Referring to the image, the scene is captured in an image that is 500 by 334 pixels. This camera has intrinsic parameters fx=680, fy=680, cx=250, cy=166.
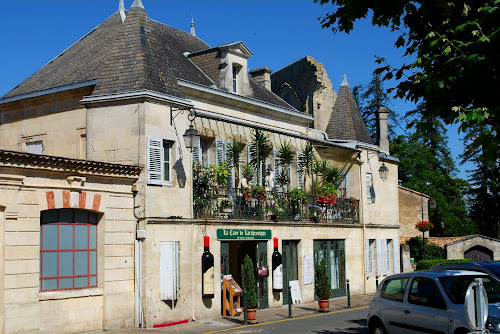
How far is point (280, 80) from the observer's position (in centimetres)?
4175

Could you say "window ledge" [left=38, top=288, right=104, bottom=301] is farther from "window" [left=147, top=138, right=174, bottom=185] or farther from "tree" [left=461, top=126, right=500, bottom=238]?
"tree" [left=461, top=126, right=500, bottom=238]

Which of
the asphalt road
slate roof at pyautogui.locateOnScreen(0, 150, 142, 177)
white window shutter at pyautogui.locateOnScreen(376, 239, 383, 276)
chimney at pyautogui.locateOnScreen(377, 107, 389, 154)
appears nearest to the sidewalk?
the asphalt road

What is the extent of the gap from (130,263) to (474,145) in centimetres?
1139

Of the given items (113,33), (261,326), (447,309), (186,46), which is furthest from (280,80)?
(447,309)

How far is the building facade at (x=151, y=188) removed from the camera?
16.5 m

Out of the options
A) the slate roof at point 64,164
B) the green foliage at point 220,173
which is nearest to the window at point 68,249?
the slate roof at point 64,164

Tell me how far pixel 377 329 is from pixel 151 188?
767 centimetres

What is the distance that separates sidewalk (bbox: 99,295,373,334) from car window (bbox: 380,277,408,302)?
18.8 ft

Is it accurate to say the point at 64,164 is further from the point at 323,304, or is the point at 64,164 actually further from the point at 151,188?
the point at 323,304

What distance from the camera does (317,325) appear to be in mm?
18531

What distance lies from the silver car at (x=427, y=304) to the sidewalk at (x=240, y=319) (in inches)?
227

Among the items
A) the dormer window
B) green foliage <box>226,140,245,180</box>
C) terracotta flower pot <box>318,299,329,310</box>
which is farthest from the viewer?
the dormer window

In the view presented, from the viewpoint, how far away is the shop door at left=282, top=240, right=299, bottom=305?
24453 mm

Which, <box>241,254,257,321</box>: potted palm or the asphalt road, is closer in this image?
the asphalt road
